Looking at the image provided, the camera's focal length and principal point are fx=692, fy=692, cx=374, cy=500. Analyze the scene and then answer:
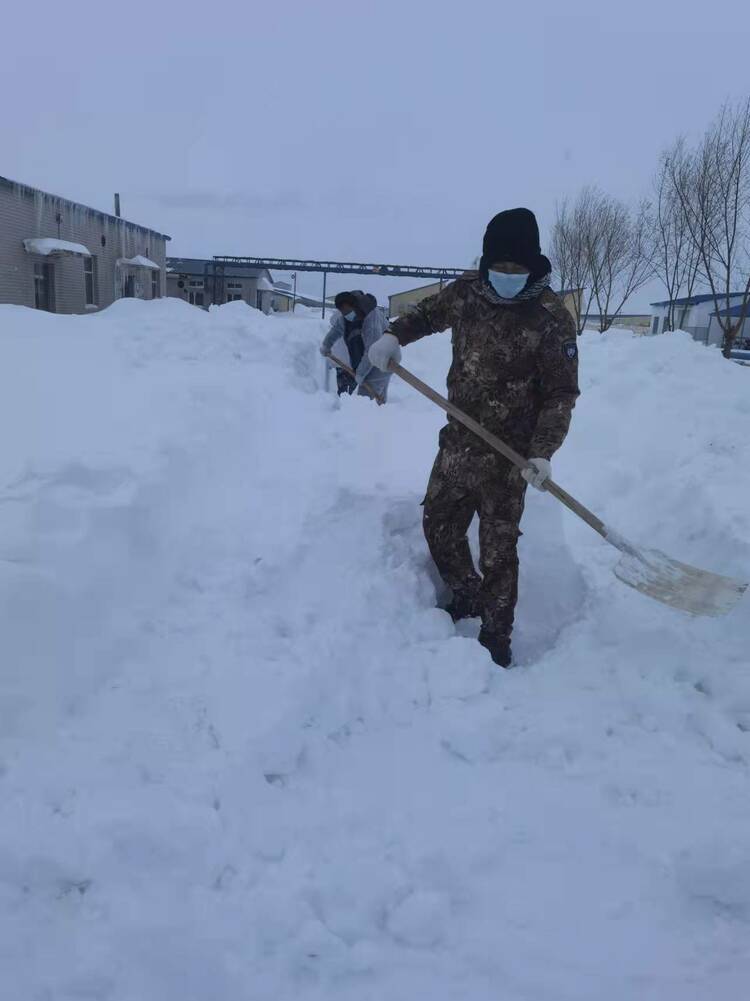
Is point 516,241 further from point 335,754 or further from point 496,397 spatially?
point 335,754

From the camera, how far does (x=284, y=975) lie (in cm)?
155

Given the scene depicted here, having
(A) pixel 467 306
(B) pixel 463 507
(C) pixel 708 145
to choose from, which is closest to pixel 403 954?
(B) pixel 463 507

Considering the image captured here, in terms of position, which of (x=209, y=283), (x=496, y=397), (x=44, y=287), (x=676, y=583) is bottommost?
(x=676, y=583)

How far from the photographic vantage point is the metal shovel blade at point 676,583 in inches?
112

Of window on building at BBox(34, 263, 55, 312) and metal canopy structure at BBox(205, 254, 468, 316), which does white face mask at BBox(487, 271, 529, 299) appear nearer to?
window on building at BBox(34, 263, 55, 312)

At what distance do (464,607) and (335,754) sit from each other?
3.90 feet

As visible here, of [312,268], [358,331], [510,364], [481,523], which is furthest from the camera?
[312,268]

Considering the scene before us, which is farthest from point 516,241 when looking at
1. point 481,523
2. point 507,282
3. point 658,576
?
point 658,576

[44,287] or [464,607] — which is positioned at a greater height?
[44,287]

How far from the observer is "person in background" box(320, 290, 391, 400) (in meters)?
6.29

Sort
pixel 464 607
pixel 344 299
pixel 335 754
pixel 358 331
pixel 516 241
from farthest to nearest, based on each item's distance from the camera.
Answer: pixel 358 331 → pixel 344 299 → pixel 464 607 → pixel 516 241 → pixel 335 754

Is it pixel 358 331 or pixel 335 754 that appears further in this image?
pixel 358 331

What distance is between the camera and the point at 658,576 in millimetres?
3018

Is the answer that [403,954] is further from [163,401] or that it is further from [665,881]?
[163,401]
